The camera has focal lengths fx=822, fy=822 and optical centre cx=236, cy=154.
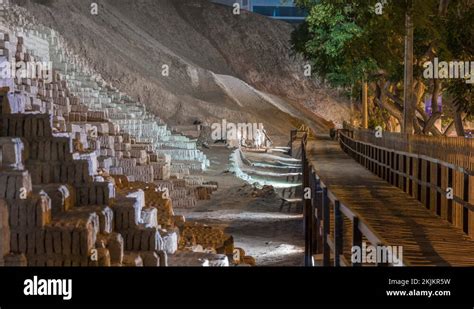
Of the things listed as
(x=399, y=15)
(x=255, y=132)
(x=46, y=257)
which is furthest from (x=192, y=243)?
(x=255, y=132)

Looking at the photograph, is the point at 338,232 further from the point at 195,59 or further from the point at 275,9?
the point at 275,9

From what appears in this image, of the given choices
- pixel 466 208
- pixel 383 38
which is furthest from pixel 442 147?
pixel 383 38

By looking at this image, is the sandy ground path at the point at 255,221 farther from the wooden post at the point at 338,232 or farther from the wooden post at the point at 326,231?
the wooden post at the point at 338,232

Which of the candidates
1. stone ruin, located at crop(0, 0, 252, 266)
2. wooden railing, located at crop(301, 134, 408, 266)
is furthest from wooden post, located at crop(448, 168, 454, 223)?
stone ruin, located at crop(0, 0, 252, 266)

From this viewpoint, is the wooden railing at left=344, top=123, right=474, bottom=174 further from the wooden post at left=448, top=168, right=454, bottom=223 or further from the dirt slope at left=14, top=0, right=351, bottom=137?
the dirt slope at left=14, top=0, right=351, bottom=137

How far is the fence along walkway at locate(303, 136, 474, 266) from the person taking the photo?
853 cm

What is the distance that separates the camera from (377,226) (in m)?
12.2

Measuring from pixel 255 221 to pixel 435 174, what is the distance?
12207mm

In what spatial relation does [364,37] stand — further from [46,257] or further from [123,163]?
[46,257]

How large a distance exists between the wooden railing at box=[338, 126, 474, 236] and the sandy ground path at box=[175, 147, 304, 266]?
121 inches

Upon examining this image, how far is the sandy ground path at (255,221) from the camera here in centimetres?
2048

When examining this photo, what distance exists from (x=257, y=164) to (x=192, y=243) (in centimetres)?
2907

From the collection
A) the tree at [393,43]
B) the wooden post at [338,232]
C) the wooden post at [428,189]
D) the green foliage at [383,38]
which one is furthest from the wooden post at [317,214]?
the tree at [393,43]
